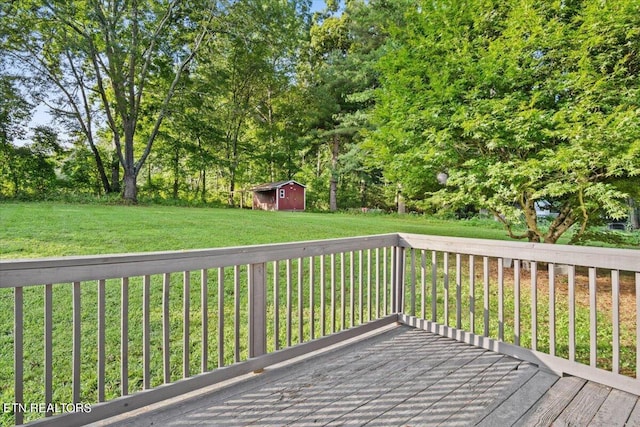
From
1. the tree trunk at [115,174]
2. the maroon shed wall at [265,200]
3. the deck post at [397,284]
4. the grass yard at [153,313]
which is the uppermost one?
the tree trunk at [115,174]

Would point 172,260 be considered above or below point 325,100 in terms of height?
below

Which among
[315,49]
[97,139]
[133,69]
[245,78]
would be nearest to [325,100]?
[315,49]

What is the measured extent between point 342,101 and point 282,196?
7201mm

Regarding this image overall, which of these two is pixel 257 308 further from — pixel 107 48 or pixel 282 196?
pixel 282 196

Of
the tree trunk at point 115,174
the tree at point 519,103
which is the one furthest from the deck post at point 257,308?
the tree trunk at point 115,174

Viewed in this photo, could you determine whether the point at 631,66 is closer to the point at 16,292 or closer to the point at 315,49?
the point at 16,292

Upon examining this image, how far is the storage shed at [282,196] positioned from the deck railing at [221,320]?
59.4 ft

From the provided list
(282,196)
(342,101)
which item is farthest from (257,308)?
(282,196)

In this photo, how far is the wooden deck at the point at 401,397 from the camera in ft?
5.91

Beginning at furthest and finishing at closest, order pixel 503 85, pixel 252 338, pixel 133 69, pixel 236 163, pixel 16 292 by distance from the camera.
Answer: pixel 236 163
pixel 133 69
pixel 503 85
pixel 252 338
pixel 16 292

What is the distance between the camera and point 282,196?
22.5 metres

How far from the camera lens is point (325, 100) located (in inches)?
747

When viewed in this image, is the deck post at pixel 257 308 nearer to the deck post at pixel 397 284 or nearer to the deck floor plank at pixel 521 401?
the deck floor plank at pixel 521 401

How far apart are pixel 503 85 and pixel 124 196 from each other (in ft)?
56.4
